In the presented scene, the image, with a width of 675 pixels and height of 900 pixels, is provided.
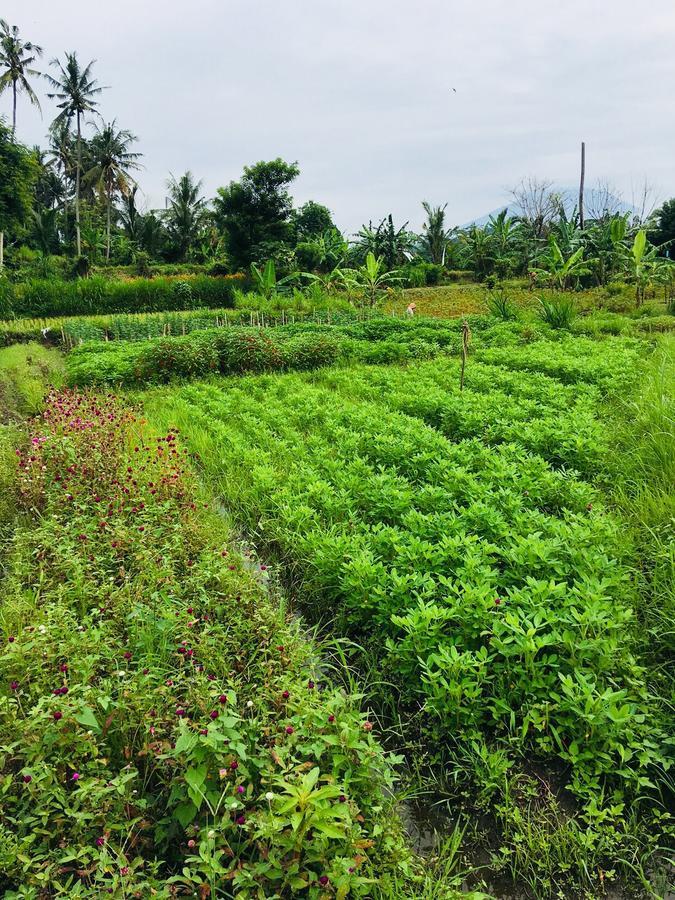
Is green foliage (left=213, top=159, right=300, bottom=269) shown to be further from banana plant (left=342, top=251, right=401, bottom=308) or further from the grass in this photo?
the grass

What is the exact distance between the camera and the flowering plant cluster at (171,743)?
170 cm

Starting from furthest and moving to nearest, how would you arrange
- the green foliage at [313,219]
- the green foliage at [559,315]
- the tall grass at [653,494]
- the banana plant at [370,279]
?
the green foliage at [313,219] → the banana plant at [370,279] → the green foliage at [559,315] → the tall grass at [653,494]

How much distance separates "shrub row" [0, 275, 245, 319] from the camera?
20156 mm

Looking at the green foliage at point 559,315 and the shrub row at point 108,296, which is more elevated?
the shrub row at point 108,296

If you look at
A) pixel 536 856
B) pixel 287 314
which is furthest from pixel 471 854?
pixel 287 314

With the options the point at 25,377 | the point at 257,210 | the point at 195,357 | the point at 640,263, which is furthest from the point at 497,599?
the point at 257,210

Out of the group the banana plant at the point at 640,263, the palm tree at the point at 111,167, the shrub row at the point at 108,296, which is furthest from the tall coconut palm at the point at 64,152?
the banana plant at the point at 640,263

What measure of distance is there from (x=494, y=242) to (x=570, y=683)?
1087 inches

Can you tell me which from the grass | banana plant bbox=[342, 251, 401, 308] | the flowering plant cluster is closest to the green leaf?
the flowering plant cluster

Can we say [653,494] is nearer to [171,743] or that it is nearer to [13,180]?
[171,743]

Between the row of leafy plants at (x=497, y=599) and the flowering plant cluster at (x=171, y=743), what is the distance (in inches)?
17.7

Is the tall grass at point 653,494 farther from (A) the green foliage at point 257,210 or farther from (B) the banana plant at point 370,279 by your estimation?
(A) the green foliage at point 257,210

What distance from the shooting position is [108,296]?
70.5 feet

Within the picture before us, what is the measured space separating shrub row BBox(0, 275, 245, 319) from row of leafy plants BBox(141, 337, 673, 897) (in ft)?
58.8
